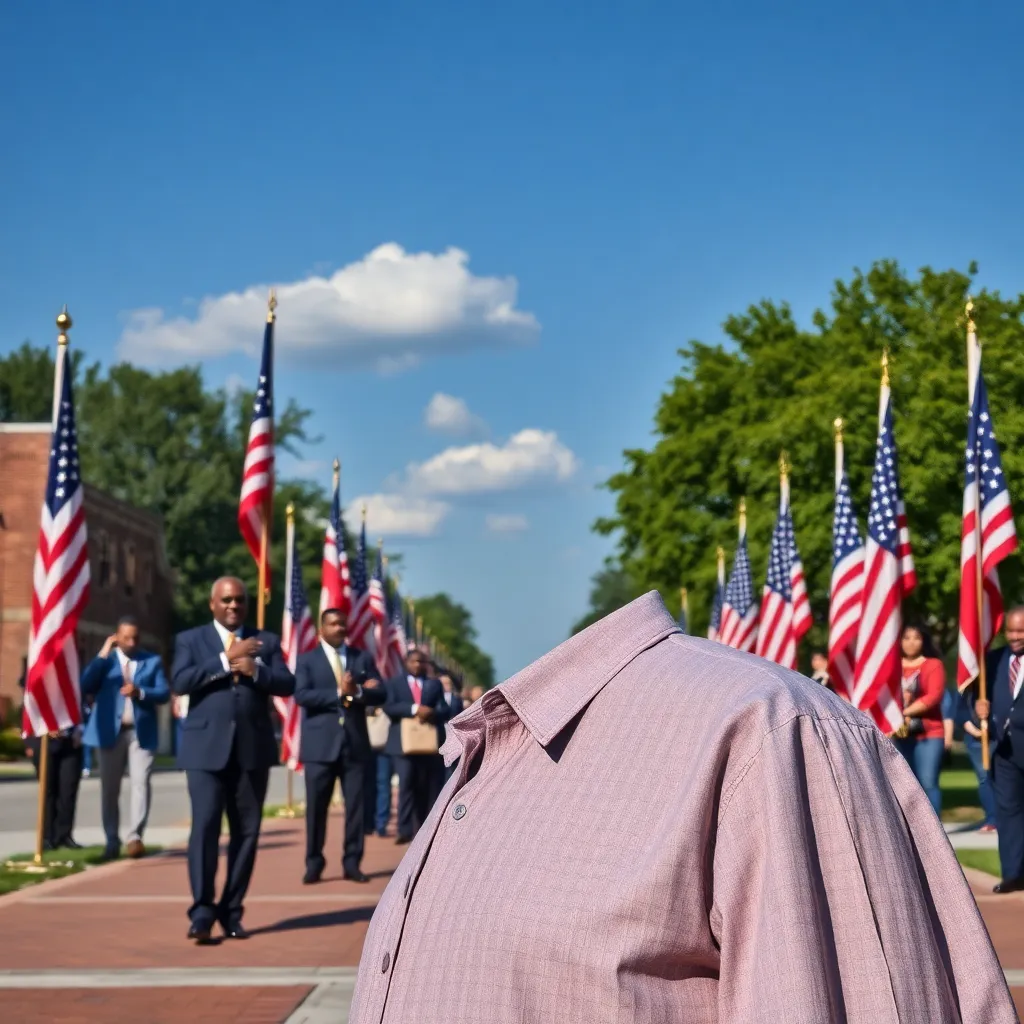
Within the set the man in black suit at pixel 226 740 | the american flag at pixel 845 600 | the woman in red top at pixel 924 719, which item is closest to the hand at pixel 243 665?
the man in black suit at pixel 226 740

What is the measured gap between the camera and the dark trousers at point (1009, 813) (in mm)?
10992

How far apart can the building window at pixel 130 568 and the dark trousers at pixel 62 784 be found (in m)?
41.3

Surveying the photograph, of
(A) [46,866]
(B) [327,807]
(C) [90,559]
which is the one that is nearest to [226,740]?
(B) [327,807]

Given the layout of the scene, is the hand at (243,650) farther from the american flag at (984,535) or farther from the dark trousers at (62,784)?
the american flag at (984,535)

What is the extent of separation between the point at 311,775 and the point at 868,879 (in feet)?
35.7

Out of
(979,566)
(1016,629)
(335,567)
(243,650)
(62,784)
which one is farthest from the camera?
(335,567)

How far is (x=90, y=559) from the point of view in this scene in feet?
173

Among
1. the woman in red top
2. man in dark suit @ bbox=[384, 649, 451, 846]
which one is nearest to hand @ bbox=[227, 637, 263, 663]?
man in dark suit @ bbox=[384, 649, 451, 846]

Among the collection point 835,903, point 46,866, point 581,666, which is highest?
point 581,666

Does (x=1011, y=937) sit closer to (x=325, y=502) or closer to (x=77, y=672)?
(x=77, y=672)

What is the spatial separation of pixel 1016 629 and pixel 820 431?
22314 mm

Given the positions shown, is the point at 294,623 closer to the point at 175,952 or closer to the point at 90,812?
the point at 90,812

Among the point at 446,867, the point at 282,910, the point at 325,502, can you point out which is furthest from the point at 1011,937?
the point at 325,502

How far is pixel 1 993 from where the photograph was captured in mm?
7168
